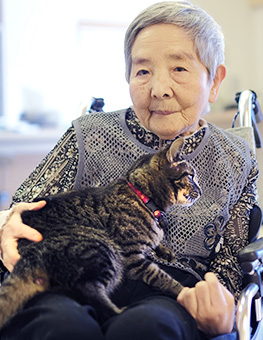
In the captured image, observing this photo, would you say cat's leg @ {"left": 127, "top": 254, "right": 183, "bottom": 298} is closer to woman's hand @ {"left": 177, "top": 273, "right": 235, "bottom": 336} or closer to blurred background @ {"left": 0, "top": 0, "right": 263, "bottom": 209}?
woman's hand @ {"left": 177, "top": 273, "right": 235, "bottom": 336}

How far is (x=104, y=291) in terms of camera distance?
3.09 feet

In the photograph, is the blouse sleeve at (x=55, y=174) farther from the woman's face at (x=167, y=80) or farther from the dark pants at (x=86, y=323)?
the dark pants at (x=86, y=323)

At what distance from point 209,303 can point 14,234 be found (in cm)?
42

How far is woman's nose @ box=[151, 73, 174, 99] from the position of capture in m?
1.23

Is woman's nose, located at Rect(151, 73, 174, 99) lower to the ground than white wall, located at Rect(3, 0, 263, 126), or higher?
lower

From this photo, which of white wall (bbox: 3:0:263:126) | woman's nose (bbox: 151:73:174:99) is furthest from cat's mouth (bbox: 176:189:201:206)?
white wall (bbox: 3:0:263:126)

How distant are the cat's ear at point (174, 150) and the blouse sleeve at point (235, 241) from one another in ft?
0.96

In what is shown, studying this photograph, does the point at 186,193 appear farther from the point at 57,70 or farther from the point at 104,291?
the point at 57,70

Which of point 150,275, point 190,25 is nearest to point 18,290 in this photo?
point 150,275

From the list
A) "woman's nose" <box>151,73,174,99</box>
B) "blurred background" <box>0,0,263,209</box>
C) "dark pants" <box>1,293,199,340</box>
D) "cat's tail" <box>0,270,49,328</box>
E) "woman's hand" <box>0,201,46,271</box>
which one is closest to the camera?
"dark pants" <box>1,293,199,340</box>

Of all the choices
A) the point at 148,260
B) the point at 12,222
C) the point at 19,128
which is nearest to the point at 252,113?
the point at 148,260

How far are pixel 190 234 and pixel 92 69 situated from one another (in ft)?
10.9

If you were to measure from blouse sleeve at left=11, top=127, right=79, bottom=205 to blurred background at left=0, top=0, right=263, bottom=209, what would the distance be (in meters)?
2.75

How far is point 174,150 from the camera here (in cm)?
114
